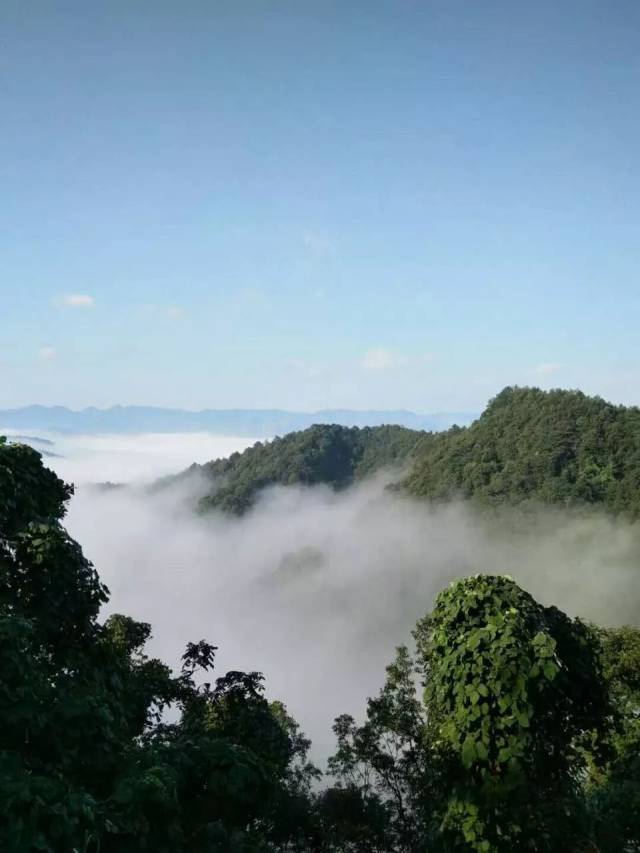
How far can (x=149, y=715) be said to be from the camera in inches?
542

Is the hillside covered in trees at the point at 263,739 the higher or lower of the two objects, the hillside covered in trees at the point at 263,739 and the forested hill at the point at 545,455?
the lower

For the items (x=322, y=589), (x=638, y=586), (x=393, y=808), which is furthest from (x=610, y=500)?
(x=393, y=808)

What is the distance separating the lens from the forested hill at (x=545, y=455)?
8812 cm

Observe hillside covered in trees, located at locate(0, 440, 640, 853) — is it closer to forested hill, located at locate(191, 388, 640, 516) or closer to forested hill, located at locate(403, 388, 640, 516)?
forested hill, located at locate(403, 388, 640, 516)

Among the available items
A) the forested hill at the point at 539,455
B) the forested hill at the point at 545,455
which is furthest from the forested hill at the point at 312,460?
the forested hill at the point at 545,455

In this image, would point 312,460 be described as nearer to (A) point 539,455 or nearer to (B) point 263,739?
(A) point 539,455

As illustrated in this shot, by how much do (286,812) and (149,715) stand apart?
4.61 m

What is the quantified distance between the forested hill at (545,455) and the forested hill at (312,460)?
64.5m

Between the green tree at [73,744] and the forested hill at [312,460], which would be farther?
the forested hill at [312,460]

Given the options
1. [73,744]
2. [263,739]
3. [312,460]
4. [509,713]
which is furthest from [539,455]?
[73,744]

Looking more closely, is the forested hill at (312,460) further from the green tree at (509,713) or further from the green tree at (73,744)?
the green tree at (73,744)

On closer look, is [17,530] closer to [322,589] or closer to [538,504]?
[538,504]

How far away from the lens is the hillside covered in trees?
5605 millimetres

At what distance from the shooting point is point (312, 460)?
186m
